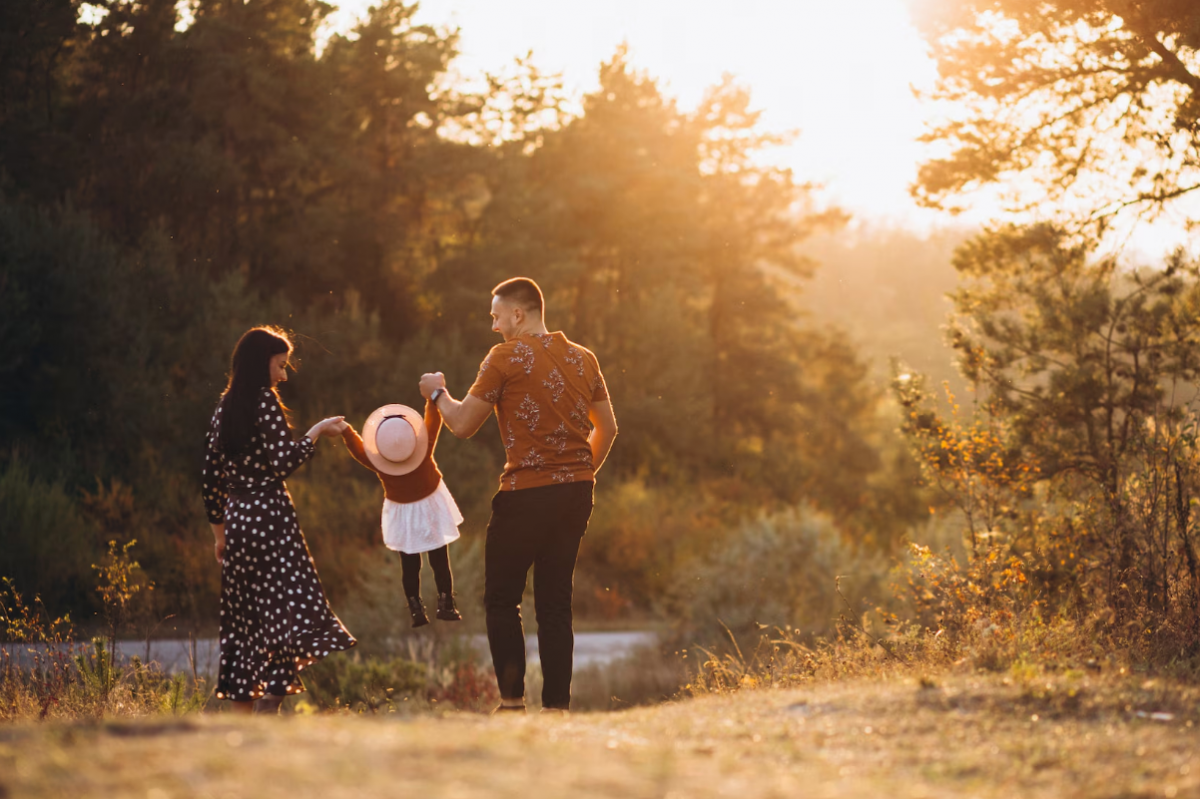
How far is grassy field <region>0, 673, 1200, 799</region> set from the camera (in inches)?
119

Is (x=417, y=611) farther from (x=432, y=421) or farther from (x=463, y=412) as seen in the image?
(x=463, y=412)

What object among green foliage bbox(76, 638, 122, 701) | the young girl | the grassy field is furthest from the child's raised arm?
green foliage bbox(76, 638, 122, 701)

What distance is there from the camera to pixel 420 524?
6734mm

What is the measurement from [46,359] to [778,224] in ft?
79.5

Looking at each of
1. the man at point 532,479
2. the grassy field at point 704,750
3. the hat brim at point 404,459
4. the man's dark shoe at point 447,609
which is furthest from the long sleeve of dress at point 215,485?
the grassy field at point 704,750

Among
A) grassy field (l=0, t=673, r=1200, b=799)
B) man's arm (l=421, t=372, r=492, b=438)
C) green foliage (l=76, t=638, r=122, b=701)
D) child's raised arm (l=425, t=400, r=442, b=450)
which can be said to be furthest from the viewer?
green foliage (l=76, t=638, r=122, b=701)

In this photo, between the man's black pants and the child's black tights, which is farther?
the child's black tights

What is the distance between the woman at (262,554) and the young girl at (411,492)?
54 cm

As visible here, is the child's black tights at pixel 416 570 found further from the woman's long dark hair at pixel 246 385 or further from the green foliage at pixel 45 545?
the green foliage at pixel 45 545

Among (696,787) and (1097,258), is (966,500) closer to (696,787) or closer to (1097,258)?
(1097,258)

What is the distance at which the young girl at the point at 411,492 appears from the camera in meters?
6.69

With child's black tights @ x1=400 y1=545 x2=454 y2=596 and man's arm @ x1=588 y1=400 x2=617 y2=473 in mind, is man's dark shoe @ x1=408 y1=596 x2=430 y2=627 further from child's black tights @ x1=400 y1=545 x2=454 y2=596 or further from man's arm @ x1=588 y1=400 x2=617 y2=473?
man's arm @ x1=588 y1=400 x2=617 y2=473

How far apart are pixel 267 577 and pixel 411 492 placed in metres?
1.00

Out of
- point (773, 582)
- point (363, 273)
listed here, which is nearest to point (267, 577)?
point (773, 582)
